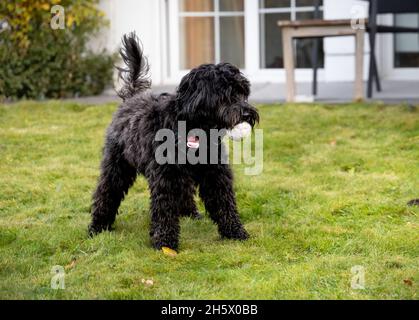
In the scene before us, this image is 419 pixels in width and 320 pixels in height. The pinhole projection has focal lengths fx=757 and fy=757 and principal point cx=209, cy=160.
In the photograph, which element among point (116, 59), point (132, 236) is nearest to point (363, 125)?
point (132, 236)

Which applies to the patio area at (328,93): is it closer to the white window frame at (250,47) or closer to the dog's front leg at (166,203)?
the white window frame at (250,47)

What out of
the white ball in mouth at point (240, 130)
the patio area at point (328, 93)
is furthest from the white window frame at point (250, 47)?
the white ball in mouth at point (240, 130)

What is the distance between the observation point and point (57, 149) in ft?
24.9

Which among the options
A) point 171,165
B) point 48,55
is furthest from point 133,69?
point 48,55

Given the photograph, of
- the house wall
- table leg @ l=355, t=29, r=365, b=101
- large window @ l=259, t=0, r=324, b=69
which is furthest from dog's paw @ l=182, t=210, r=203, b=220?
large window @ l=259, t=0, r=324, b=69

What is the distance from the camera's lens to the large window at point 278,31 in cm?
1122

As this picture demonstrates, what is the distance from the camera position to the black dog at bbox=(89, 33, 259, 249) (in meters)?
4.32

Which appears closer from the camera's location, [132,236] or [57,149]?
[132,236]

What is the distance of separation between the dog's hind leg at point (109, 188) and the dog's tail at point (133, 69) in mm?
503

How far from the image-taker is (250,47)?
11.6 m

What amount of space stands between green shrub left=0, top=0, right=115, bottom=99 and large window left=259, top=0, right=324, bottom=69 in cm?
237

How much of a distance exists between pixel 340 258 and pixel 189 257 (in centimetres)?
87
